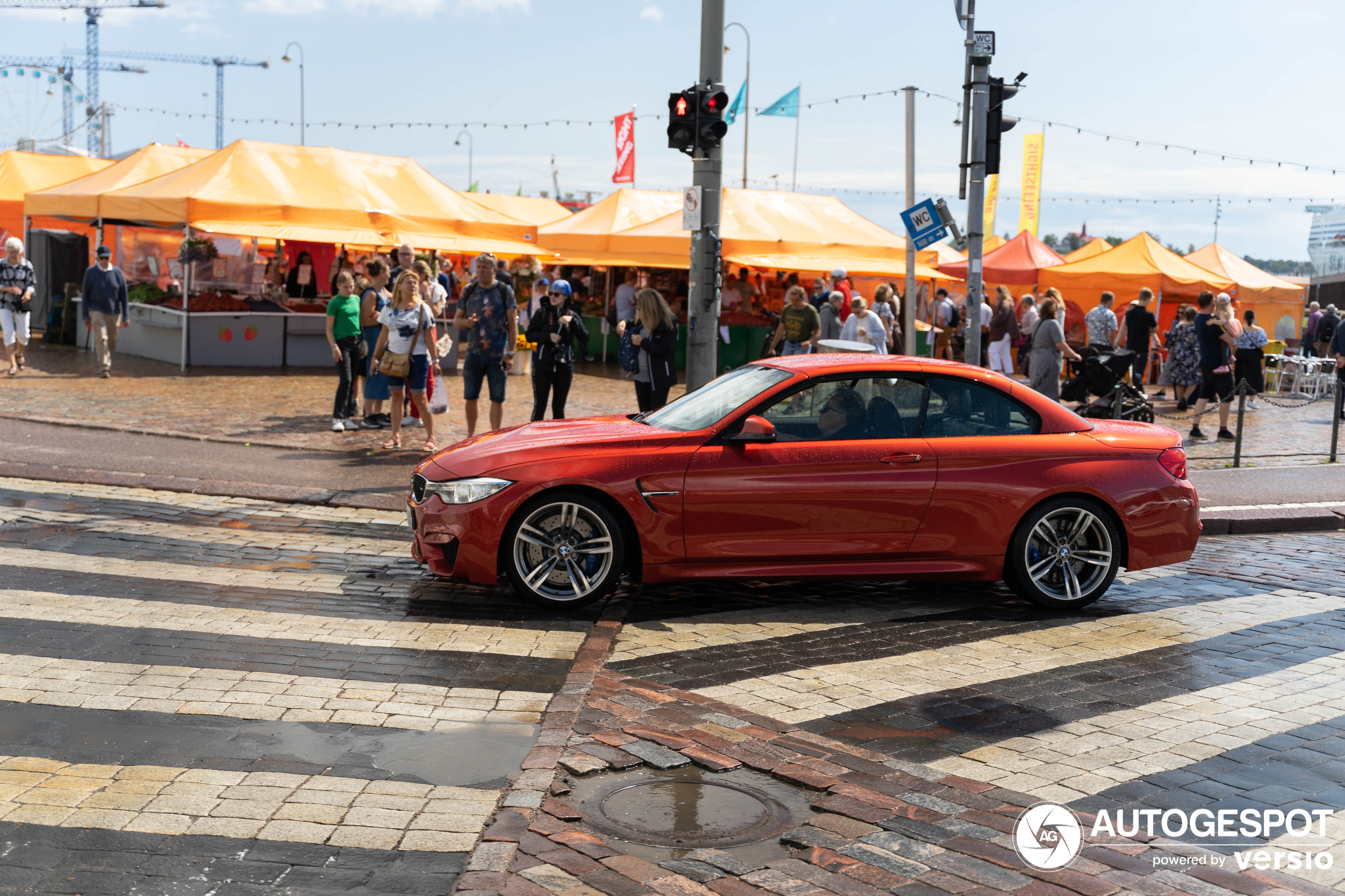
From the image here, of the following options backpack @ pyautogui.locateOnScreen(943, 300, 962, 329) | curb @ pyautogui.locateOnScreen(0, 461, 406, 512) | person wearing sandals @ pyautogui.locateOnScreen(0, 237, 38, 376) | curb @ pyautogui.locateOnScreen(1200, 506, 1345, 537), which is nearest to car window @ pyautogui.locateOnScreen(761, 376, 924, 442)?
curb @ pyautogui.locateOnScreen(0, 461, 406, 512)

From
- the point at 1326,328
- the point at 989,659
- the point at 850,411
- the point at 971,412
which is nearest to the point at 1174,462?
the point at 971,412

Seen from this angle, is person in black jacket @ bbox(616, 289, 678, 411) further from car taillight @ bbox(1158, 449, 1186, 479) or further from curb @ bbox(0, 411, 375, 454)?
car taillight @ bbox(1158, 449, 1186, 479)

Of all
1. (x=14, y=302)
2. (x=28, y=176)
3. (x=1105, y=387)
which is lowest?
(x=1105, y=387)

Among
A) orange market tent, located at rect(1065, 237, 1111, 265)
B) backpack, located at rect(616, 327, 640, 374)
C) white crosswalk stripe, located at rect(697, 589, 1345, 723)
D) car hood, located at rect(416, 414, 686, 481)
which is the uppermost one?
orange market tent, located at rect(1065, 237, 1111, 265)

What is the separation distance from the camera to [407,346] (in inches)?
499

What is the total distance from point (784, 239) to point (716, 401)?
17346mm

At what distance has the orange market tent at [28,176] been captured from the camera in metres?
28.7

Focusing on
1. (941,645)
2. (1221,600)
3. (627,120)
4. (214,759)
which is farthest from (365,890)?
(627,120)

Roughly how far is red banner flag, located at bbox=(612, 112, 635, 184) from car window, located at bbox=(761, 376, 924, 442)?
1293 inches

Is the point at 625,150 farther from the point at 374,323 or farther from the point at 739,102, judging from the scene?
the point at 374,323

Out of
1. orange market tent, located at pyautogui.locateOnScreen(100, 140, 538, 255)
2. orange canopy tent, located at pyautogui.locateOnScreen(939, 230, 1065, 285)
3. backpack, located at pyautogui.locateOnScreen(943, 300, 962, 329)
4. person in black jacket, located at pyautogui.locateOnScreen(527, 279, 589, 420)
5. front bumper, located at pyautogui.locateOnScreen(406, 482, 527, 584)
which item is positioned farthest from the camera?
orange canopy tent, located at pyautogui.locateOnScreen(939, 230, 1065, 285)

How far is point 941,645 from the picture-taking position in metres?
6.60

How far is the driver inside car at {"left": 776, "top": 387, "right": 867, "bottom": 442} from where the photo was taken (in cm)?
725

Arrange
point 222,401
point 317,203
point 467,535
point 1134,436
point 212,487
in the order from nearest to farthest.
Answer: point 467,535, point 1134,436, point 212,487, point 222,401, point 317,203
